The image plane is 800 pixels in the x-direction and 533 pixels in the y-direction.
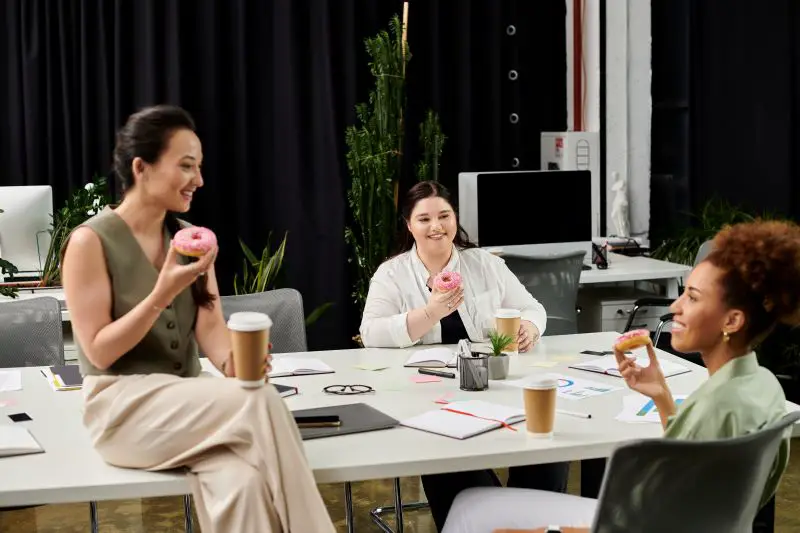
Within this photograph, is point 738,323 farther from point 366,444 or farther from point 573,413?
point 366,444

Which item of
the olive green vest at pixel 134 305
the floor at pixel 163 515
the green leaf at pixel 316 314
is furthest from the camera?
the green leaf at pixel 316 314

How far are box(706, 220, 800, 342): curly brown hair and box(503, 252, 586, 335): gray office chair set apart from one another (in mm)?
2464

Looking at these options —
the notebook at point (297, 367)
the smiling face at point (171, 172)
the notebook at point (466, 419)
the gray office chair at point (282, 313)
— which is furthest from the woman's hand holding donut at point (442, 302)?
the smiling face at point (171, 172)

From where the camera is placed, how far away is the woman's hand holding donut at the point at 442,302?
338 cm

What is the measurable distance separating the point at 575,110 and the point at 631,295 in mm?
1235

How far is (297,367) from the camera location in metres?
3.19

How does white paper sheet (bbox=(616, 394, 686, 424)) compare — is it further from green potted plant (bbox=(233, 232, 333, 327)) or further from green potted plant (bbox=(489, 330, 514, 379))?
green potted plant (bbox=(233, 232, 333, 327))

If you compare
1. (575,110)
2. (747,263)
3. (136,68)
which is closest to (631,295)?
(575,110)

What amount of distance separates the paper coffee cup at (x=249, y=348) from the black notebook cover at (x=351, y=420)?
1.00 ft

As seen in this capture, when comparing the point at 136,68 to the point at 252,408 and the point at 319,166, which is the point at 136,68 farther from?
the point at 252,408

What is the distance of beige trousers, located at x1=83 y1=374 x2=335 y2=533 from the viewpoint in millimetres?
2145

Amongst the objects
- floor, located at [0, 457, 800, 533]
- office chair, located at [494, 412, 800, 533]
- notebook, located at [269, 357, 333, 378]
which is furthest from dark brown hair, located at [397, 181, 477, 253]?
office chair, located at [494, 412, 800, 533]

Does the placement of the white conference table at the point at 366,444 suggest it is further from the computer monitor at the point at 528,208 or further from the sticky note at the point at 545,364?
the computer monitor at the point at 528,208

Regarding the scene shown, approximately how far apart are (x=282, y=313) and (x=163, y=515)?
1.01 meters
